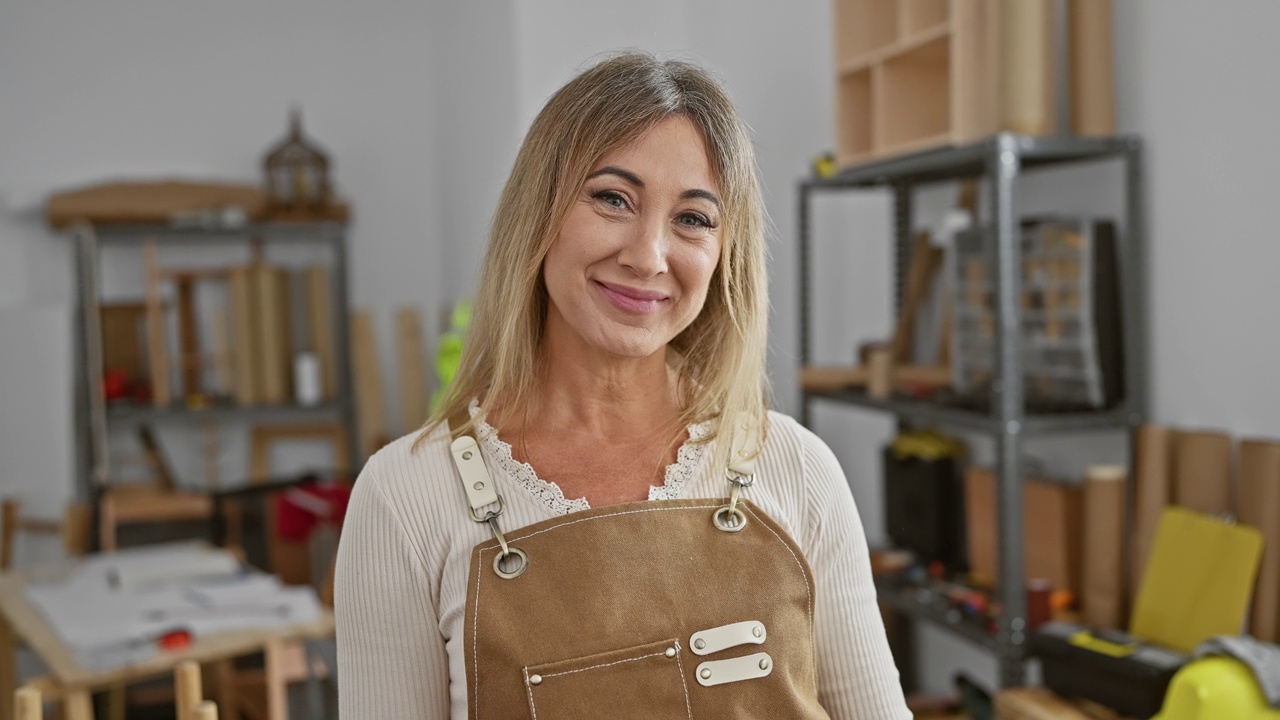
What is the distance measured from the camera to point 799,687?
49.2 inches

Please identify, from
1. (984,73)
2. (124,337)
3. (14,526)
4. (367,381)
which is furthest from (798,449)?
(124,337)

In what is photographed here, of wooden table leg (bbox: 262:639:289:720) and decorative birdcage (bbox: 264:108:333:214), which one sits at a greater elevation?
decorative birdcage (bbox: 264:108:333:214)

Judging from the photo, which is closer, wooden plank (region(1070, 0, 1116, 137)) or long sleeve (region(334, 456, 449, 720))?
long sleeve (region(334, 456, 449, 720))

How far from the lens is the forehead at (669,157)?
1.21 metres

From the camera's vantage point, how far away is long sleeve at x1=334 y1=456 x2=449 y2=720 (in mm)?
1209

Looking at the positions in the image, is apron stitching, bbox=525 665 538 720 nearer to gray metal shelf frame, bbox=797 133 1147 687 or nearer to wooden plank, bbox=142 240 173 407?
gray metal shelf frame, bbox=797 133 1147 687

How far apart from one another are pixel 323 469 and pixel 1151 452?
3.98 meters

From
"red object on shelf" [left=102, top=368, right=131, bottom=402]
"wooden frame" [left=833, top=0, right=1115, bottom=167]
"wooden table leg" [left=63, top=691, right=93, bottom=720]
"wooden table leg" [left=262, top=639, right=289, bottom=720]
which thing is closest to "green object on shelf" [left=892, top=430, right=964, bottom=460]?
"wooden frame" [left=833, top=0, right=1115, bottom=167]

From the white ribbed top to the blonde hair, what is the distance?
0.07m

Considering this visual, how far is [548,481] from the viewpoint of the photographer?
1268 millimetres

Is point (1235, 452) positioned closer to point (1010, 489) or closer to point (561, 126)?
point (1010, 489)

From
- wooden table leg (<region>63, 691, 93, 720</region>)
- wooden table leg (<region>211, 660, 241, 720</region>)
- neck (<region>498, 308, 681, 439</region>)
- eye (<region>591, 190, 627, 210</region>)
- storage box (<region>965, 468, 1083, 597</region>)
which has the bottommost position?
wooden table leg (<region>211, 660, 241, 720</region>)

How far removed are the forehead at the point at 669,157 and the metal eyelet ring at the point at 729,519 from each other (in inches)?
13.1

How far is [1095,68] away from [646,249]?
5.94 ft
